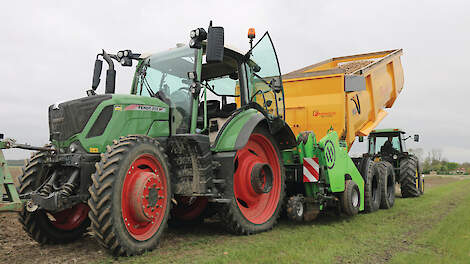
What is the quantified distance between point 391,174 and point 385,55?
302 cm

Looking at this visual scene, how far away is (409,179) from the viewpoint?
1195cm

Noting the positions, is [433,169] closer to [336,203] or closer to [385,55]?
[385,55]

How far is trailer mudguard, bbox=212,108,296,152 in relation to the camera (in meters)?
5.21

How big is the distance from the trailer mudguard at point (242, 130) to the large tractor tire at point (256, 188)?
188mm

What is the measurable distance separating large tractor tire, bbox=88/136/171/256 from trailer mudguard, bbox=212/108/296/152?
987mm

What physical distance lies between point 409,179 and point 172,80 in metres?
9.27

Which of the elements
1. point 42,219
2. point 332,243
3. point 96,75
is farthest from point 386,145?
point 42,219

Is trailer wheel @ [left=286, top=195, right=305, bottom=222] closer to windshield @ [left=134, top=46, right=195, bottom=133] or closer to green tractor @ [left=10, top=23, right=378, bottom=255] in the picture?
green tractor @ [left=10, top=23, right=378, bottom=255]

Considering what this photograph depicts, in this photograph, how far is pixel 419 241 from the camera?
16.9 ft

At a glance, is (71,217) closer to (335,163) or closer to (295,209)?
(295,209)

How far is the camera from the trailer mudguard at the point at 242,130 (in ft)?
17.1

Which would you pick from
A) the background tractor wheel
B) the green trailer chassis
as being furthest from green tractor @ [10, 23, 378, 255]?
the background tractor wheel

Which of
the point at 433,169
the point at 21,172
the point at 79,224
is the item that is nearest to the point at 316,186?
the point at 79,224

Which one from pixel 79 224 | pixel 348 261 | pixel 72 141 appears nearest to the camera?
pixel 348 261
